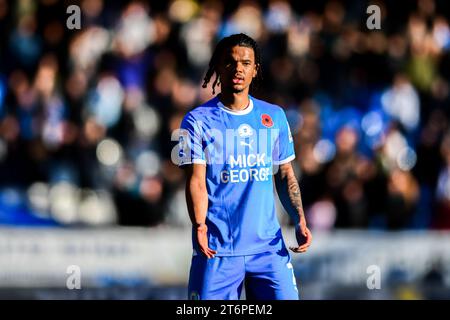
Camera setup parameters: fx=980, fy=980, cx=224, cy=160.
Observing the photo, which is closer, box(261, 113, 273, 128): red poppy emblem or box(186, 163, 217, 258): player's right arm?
box(186, 163, 217, 258): player's right arm

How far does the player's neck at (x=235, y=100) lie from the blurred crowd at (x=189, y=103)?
5.06 meters

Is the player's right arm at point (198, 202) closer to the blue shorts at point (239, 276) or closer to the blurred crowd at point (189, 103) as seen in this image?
the blue shorts at point (239, 276)

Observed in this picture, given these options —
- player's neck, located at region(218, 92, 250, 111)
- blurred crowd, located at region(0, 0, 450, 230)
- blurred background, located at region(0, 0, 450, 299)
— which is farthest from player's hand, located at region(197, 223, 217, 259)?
blurred crowd, located at region(0, 0, 450, 230)

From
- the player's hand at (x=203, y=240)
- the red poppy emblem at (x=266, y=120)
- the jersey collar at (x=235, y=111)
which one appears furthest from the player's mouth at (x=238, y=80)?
the player's hand at (x=203, y=240)

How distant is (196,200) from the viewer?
6910 millimetres

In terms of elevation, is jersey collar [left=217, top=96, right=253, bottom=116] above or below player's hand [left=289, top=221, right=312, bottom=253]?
above

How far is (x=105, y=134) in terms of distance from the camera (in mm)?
12641

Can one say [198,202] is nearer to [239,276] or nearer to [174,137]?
[239,276]

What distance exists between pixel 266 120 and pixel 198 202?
2.69ft

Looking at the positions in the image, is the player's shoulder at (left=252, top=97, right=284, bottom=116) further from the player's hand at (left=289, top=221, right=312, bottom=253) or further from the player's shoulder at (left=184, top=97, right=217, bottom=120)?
the player's hand at (left=289, top=221, right=312, bottom=253)

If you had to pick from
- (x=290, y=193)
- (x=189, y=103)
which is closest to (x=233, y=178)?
(x=290, y=193)

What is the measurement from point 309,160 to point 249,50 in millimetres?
5343

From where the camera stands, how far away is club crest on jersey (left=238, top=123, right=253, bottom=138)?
7094mm
